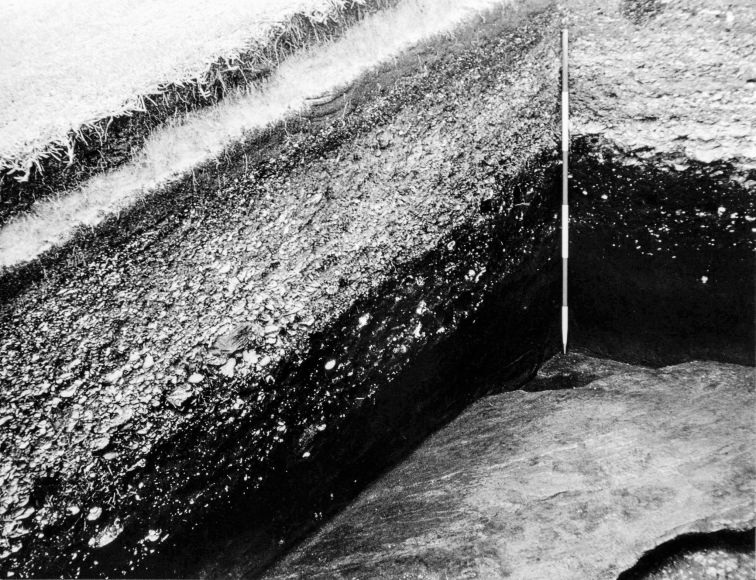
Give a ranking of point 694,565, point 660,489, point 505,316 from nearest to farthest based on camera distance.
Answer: point 694,565
point 660,489
point 505,316

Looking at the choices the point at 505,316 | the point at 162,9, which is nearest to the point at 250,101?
the point at 162,9

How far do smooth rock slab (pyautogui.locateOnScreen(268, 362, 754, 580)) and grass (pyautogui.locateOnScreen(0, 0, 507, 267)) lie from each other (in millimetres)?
2964

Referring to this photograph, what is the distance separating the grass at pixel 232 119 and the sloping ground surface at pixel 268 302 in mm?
153

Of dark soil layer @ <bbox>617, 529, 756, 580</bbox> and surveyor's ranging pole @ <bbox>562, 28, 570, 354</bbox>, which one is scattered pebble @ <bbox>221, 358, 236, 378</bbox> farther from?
surveyor's ranging pole @ <bbox>562, 28, 570, 354</bbox>

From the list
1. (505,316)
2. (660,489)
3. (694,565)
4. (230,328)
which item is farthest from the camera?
(505,316)

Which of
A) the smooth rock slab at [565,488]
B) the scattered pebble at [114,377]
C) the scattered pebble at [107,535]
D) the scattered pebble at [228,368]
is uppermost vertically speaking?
the scattered pebble at [114,377]

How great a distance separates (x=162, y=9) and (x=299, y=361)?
346cm

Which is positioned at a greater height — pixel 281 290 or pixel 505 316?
pixel 281 290

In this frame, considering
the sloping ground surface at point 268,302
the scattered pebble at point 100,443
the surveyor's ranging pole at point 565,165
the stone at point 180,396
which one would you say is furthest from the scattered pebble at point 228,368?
the surveyor's ranging pole at point 565,165

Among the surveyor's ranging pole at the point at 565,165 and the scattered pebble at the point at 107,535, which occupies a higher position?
the surveyor's ranging pole at the point at 565,165

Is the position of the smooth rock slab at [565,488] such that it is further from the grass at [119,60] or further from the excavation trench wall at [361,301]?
the grass at [119,60]

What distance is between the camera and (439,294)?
4008 mm

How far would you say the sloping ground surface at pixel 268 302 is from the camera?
3.36 metres

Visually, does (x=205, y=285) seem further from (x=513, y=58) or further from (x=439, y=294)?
(x=513, y=58)
